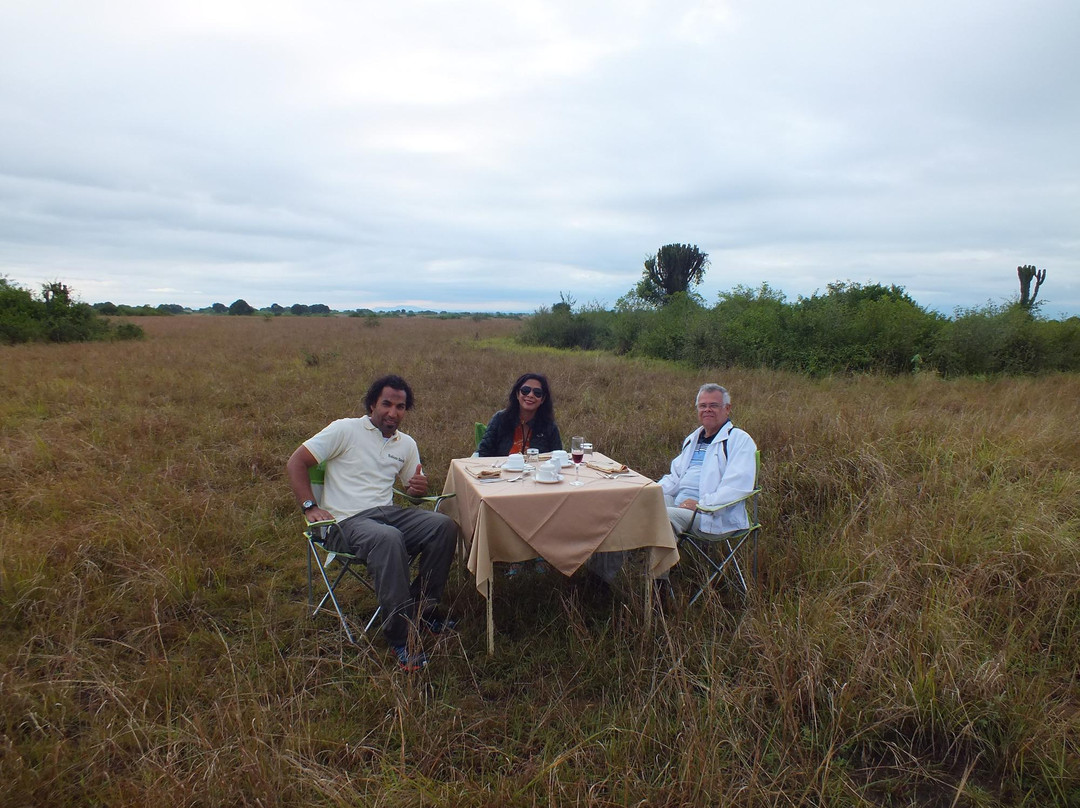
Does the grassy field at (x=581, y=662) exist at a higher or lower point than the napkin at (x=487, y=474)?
lower

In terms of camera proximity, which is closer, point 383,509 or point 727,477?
point 383,509

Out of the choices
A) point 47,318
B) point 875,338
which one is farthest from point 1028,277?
point 47,318

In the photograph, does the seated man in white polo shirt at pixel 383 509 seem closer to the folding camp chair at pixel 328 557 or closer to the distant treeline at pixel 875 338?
the folding camp chair at pixel 328 557

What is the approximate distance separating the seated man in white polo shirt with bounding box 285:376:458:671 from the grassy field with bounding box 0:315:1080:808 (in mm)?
277

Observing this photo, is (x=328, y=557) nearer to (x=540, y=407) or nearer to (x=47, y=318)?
(x=540, y=407)

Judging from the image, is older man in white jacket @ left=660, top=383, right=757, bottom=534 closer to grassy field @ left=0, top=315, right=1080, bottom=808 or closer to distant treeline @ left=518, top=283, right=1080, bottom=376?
grassy field @ left=0, top=315, right=1080, bottom=808

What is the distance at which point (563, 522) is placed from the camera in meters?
3.10

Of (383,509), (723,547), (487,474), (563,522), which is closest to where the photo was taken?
(563,522)

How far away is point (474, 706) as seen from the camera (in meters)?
2.69

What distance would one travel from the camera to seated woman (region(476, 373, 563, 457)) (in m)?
4.43

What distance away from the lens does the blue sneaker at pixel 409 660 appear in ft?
9.43

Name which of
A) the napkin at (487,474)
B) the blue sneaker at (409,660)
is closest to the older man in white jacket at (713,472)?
the napkin at (487,474)

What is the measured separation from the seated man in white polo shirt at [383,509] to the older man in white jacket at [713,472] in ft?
4.82

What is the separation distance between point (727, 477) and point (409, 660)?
83.6 inches
